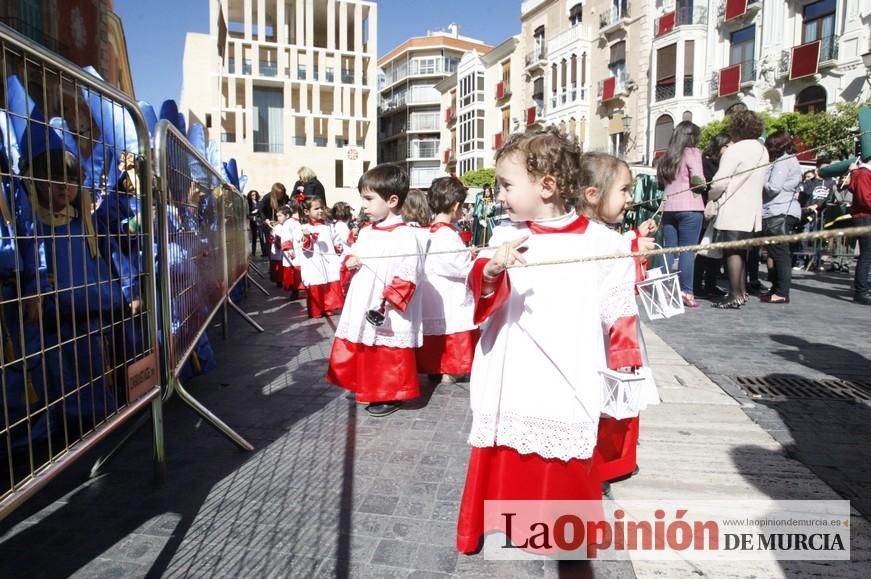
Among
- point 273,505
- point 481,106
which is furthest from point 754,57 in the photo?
point 273,505

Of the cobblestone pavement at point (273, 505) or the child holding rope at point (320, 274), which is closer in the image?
the cobblestone pavement at point (273, 505)

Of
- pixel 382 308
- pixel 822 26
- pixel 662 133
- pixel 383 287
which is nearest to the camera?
pixel 382 308

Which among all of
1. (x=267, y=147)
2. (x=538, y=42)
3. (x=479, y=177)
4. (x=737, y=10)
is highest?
(x=538, y=42)

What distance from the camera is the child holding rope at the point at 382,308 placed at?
3.89 meters

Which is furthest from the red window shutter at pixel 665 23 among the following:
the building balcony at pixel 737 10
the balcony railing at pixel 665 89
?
the balcony railing at pixel 665 89

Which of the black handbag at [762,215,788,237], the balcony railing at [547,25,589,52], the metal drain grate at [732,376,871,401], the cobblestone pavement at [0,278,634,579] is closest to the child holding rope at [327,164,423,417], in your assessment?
the cobblestone pavement at [0,278,634,579]

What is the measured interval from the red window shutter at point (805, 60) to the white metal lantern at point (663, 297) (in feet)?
80.1

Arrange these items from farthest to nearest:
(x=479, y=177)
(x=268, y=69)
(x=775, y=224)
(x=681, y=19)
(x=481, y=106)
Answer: (x=268, y=69) → (x=481, y=106) → (x=479, y=177) → (x=681, y=19) → (x=775, y=224)

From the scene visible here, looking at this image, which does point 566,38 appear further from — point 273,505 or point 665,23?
point 273,505

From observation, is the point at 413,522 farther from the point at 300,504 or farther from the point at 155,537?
the point at 155,537

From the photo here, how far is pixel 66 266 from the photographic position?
228 centimetres

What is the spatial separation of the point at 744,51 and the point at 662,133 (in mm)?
4679

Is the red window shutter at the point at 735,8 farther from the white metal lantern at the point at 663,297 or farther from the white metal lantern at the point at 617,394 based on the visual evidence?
the white metal lantern at the point at 617,394

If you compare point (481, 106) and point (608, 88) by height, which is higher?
point (481, 106)
